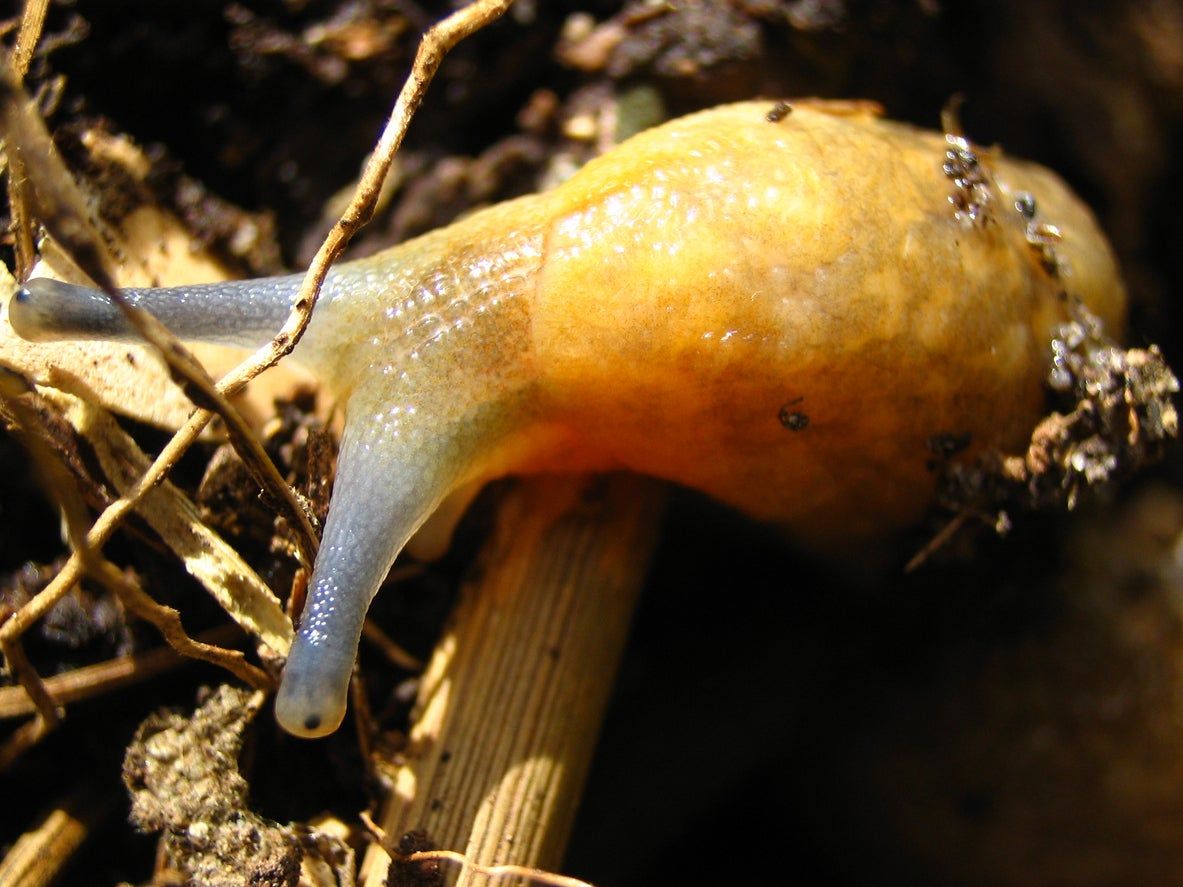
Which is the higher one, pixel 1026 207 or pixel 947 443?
pixel 1026 207

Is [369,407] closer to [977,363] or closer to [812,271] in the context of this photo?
[812,271]

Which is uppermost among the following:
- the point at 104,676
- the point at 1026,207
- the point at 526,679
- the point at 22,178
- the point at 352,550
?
the point at 22,178

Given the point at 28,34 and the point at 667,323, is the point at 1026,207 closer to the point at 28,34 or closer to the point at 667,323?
the point at 667,323

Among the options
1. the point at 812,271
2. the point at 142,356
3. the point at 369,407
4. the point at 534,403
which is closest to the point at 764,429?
the point at 812,271

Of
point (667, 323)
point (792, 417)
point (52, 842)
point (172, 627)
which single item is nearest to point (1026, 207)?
point (792, 417)

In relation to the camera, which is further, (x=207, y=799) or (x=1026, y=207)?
(x=1026, y=207)

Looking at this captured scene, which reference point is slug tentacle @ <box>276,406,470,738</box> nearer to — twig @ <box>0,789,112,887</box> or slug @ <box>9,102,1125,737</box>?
slug @ <box>9,102,1125,737</box>

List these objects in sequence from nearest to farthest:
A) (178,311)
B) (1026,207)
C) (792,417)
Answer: (178,311) < (792,417) < (1026,207)

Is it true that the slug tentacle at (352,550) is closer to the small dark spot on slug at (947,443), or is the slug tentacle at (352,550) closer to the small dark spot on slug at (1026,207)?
the small dark spot on slug at (947,443)
